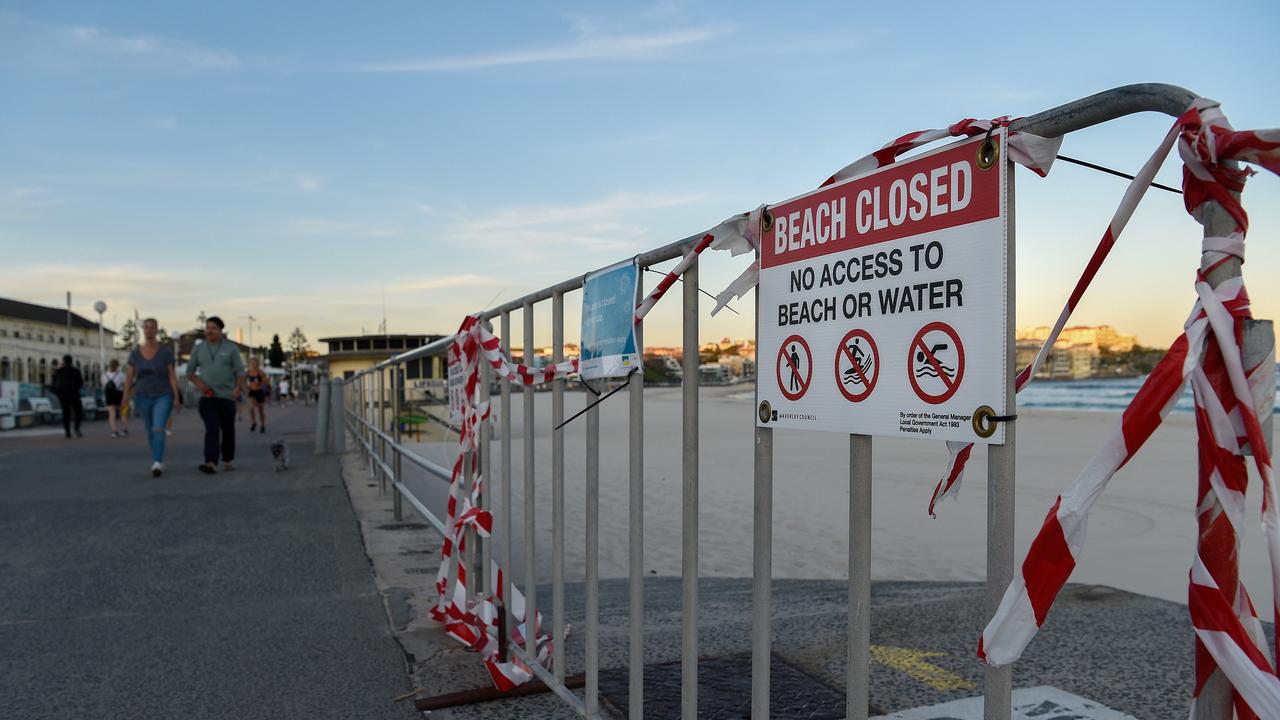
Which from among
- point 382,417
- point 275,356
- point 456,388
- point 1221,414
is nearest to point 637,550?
point 1221,414

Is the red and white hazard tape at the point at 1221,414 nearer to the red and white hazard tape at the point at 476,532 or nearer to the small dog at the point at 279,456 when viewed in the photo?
the red and white hazard tape at the point at 476,532

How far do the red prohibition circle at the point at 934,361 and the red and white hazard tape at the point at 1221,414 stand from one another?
0.26 m

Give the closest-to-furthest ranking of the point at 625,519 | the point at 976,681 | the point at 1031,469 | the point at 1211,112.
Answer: the point at 1211,112, the point at 976,681, the point at 625,519, the point at 1031,469

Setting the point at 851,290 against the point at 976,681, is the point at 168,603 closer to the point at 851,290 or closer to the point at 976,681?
the point at 976,681

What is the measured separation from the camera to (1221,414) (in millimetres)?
1195

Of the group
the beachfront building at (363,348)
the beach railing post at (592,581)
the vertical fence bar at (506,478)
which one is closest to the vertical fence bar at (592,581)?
the beach railing post at (592,581)

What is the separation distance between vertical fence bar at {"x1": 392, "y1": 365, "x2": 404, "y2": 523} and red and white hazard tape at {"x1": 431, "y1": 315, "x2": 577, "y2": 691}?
296 cm

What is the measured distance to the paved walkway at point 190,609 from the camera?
3385 millimetres

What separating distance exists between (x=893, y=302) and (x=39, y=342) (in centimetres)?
13355

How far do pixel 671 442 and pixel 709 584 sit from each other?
13409mm

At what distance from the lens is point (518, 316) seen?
153 inches

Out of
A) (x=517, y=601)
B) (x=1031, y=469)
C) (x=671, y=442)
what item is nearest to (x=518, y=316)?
(x=517, y=601)

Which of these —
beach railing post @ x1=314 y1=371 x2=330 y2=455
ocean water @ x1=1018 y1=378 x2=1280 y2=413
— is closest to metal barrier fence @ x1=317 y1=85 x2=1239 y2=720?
beach railing post @ x1=314 y1=371 x2=330 y2=455

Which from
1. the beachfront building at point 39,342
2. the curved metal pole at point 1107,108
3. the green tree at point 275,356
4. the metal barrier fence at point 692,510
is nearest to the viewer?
the curved metal pole at point 1107,108
